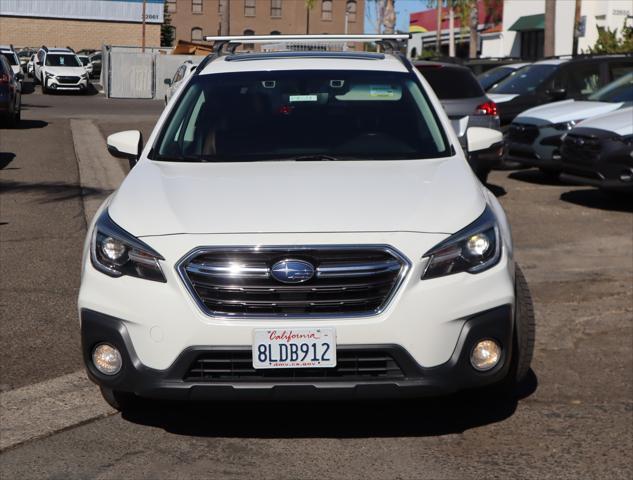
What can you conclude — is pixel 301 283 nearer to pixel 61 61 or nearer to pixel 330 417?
pixel 330 417

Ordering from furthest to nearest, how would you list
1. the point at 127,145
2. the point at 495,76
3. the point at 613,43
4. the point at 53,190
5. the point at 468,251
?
1. the point at 613,43
2. the point at 495,76
3. the point at 53,190
4. the point at 127,145
5. the point at 468,251

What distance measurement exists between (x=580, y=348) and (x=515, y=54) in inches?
2063

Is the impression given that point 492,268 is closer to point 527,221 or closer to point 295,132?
point 295,132

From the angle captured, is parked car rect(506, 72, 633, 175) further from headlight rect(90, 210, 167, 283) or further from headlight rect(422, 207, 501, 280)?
headlight rect(90, 210, 167, 283)

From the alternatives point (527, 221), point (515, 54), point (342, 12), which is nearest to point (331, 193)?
point (527, 221)

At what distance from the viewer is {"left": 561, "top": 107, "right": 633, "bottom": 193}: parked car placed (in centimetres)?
1194

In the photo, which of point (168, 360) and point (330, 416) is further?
point (330, 416)

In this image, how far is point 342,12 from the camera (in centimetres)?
9862

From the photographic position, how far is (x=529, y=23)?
53.8m

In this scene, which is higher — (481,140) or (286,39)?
(286,39)

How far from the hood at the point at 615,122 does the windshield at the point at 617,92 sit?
5.87ft

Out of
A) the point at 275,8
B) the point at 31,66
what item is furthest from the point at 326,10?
the point at 31,66

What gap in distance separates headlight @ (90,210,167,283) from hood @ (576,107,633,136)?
8482 mm

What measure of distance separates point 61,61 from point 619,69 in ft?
106
